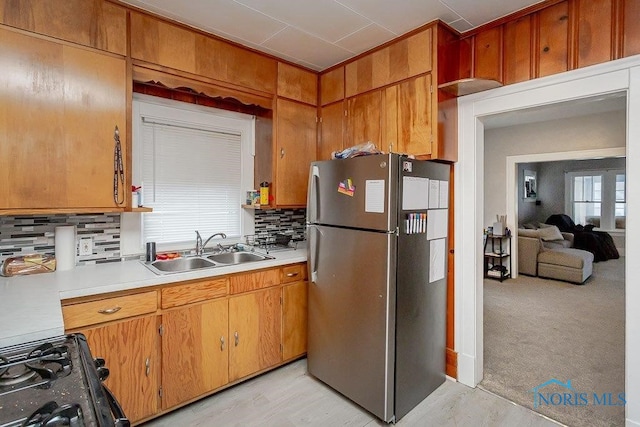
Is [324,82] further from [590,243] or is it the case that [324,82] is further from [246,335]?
[590,243]

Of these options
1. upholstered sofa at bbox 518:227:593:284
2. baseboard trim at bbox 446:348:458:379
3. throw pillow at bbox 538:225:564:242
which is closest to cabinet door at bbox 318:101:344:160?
baseboard trim at bbox 446:348:458:379

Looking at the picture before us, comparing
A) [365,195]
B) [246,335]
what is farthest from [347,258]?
[246,335]

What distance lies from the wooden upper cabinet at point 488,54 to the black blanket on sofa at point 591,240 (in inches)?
250

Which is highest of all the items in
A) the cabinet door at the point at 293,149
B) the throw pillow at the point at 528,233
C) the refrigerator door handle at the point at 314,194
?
the cabinet door at the point at 293,149

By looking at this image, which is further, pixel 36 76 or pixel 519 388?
pixel 519 388

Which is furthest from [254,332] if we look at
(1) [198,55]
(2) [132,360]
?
(1) [198,55]

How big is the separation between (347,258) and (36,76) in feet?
6.75

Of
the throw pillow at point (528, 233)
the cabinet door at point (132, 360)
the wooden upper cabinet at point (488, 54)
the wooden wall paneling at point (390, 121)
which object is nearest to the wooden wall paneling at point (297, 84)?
the wooden wall paneling at point (390, 121)

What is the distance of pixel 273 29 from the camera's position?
2.33m

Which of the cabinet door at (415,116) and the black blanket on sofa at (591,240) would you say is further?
the black blanket on sofa at (591,240)

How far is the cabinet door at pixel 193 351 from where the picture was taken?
6.57ft

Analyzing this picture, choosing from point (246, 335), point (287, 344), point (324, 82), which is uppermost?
point (324, 82)

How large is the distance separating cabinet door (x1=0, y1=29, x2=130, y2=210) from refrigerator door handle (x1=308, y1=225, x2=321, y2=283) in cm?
127

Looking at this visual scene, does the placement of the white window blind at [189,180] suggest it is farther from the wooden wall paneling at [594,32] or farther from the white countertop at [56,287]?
the wooden wall paneling at [594,32]
